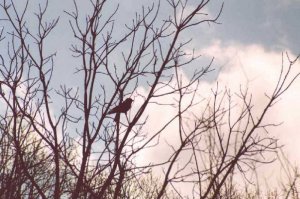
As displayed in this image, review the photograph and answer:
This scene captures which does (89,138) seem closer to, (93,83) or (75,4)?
(93,83)

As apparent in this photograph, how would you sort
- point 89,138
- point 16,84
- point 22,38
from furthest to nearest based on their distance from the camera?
point 22,38, point 16,84, point 89,138

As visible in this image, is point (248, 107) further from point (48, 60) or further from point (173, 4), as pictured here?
point (48, 60)

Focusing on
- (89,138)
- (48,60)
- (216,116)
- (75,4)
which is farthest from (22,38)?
(216,116)

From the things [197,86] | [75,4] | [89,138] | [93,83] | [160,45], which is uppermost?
[75,4]

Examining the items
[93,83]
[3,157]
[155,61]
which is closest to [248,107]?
[155,61]

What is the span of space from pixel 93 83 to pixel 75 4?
92cm

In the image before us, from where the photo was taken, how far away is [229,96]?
3.67 meters

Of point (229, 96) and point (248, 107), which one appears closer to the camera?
Result: point (248, 107)

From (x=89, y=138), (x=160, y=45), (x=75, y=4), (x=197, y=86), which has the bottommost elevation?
(x=89, y=138)

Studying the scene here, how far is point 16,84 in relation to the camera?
300cm

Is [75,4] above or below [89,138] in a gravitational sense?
above

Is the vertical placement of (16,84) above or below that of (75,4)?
below

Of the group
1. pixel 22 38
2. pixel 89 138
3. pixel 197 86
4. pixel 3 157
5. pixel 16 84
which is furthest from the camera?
pixel 3 157

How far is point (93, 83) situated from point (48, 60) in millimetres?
723
